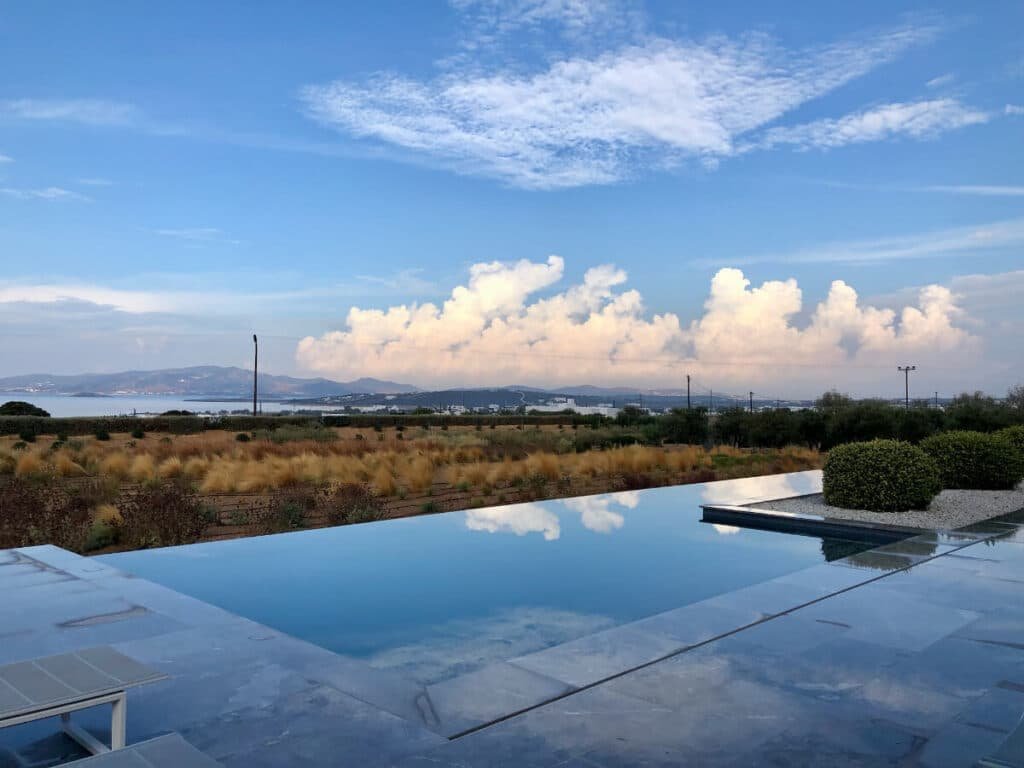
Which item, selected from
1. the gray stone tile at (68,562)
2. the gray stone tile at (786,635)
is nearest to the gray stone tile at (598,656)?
the gray stone tile at (786,635)

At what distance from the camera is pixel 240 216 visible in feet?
48.9

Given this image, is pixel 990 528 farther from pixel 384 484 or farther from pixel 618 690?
pixel 384 484

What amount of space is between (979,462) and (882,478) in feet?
10.00

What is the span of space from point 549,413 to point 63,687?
4012cm

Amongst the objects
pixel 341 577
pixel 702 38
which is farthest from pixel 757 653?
pixel 702 38

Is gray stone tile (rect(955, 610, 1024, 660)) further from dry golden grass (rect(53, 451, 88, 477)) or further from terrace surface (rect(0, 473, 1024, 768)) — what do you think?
dry golden grass (rect(53, 451, 88, 477))

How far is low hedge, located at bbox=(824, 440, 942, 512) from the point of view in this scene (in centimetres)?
822

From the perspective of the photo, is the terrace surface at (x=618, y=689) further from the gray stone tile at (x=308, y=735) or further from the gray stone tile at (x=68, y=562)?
the gray stone tile at (x=68, y=562)

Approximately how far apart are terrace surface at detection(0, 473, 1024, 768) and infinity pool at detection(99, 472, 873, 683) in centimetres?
54

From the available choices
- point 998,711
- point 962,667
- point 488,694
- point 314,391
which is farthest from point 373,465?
point 314,391

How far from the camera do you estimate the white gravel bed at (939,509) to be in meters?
7.77

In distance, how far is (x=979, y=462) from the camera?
10.3 m

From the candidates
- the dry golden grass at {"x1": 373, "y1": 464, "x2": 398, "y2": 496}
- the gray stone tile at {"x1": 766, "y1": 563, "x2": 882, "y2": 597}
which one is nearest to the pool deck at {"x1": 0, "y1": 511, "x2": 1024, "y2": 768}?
the gray stone tile at {"x1": 766, "y1": 563, "x2": 882, "y2": 597}

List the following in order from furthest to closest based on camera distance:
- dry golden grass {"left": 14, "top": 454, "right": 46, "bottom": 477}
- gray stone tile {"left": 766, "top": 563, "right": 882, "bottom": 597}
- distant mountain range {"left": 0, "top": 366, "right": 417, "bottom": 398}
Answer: distant mountain range {"left": 0, "top": 366, "right": 417, "bottom": 398}
dry golden grass {"left": 14, "top": 454, "right": 46, "bottom": 477}
gray stone tile {"left": 766, "top": 563, "right": 882, "bottom": 597}
